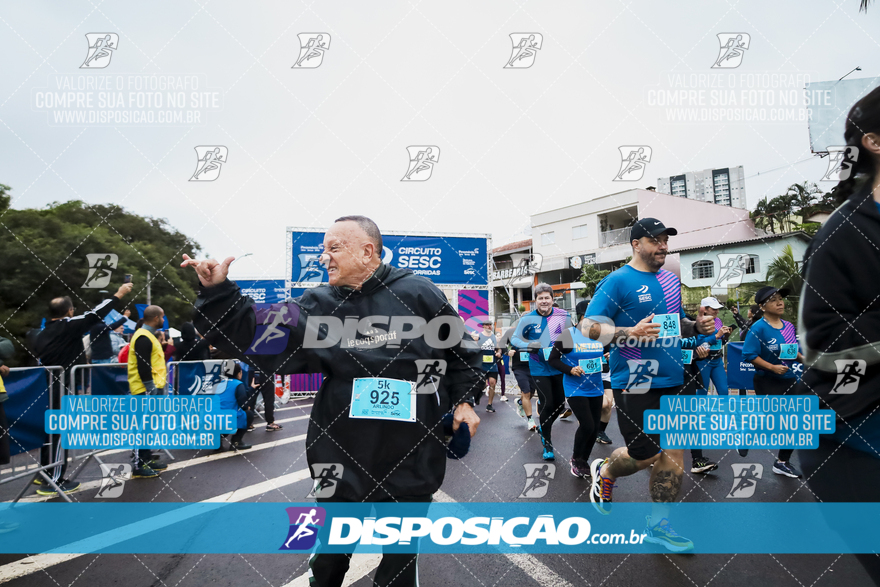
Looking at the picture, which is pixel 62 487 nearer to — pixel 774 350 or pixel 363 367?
pixel 363 367

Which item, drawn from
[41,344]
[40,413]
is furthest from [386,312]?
[41,344]

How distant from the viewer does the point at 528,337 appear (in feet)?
20.2

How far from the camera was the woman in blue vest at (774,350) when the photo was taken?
4.90 metres

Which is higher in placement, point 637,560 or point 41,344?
point 41,344

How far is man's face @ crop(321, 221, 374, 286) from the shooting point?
2186mm

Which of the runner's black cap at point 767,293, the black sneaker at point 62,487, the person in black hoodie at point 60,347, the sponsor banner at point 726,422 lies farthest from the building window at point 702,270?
the black sneaker at point 62,487

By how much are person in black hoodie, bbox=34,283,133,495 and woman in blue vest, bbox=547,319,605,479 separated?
511cm

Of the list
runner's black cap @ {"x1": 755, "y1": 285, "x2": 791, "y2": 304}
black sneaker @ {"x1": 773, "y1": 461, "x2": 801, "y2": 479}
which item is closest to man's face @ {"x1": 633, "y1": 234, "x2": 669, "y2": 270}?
runner's black cap @ {"x1": 755, "y1": 285, "x2": 791, "y2": 304}

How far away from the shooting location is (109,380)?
6223mm

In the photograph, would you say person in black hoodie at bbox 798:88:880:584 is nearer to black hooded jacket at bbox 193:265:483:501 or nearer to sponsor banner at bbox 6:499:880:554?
black hooded jacket at bbox 193:265:483:501

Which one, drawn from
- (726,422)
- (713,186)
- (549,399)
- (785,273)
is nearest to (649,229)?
(549,399)

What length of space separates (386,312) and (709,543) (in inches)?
118

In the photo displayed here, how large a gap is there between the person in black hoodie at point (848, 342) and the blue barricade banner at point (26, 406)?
20.7 ft

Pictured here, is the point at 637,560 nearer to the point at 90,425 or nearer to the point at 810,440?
the point at 810,440
